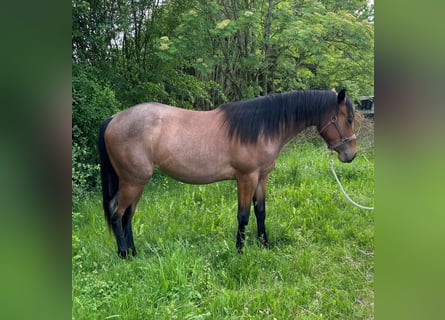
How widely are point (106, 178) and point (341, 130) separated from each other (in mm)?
1773

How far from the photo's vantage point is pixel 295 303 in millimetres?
2115

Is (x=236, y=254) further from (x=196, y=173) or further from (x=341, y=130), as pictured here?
(x=341, y=130)

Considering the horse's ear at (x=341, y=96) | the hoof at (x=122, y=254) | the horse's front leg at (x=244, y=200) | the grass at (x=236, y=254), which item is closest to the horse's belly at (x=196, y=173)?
the horse's front leg at (x=244, y=200)

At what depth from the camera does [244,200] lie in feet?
8.58

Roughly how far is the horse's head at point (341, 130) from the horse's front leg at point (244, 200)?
635 millimetres

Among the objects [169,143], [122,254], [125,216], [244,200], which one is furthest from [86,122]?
[244,200]

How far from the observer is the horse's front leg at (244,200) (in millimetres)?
2602

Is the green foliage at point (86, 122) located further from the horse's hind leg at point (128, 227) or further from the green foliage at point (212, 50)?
the horse's hind leg at point (128, 227)

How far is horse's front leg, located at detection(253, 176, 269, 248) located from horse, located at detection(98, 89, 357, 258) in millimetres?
13
